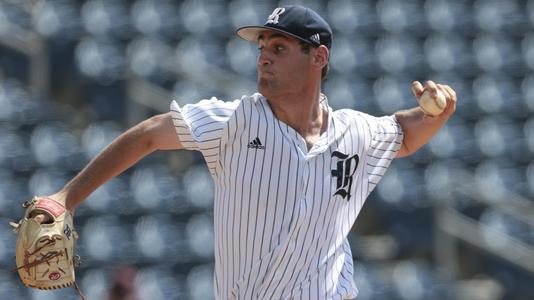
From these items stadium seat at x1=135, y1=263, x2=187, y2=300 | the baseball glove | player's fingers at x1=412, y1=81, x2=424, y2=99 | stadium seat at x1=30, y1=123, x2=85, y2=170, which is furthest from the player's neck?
stadium seat at x1=30, y1=123, x2=85, y2=170

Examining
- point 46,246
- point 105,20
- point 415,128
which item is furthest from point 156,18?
point 46,246

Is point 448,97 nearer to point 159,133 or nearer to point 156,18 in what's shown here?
point 159,133

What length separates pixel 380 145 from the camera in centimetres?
397

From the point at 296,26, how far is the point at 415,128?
0.58 m

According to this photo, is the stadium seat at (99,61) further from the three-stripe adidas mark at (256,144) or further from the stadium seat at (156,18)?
the three-stripe adidas mark at (256,144)

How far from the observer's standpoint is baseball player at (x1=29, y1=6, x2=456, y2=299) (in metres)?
3.69

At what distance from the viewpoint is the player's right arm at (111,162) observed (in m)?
3.62

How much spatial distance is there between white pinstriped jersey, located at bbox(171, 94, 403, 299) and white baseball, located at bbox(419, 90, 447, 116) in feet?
1.08

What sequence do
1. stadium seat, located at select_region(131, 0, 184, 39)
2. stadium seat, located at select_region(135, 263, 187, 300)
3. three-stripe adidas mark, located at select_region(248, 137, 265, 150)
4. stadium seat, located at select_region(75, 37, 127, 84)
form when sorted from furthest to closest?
stadium seat, located at select_region(131, 0, 184, 39) < stadium seat, located at select_region(75, 37, 127, 84) < stadium seat, located at select_region(135, 263, 187, 300) < three-stripe adidas mark, located at select_region(248, 137, 265, 150)

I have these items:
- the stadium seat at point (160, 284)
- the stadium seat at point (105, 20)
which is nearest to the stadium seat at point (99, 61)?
the stadium seat at point (105, 20)

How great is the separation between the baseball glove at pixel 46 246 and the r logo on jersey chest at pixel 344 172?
847 mm

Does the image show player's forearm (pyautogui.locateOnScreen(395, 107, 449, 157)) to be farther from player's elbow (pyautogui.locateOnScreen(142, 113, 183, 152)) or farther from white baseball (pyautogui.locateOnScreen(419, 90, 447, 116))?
player's elbow (pyautogui.locateOnScreen(142, 113, 183, 152))

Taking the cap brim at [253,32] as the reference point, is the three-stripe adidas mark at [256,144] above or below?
below

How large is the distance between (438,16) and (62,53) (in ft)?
11.2
